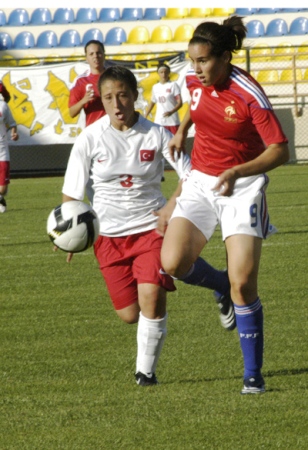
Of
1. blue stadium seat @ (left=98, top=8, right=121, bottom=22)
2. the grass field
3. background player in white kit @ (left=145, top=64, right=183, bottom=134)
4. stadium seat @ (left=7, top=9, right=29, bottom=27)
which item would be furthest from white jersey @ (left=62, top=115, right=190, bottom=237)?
stadium seat @ (left=7, top=9, right=29, bottom=27)

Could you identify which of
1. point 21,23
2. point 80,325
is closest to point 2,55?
point 21,23

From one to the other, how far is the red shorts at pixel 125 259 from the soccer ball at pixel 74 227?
0.71 ft

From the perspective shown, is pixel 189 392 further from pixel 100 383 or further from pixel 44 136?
pixel 44 136

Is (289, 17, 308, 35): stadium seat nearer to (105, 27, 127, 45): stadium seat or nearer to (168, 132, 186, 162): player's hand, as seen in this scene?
(105, 27, 127, 45): stadium seat

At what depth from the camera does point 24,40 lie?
25.2 meters

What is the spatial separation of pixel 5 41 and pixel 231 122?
71.0 ft

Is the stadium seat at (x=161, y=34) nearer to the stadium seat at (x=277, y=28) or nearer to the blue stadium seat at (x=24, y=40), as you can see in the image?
the stadium seat at (x=277, y=28)

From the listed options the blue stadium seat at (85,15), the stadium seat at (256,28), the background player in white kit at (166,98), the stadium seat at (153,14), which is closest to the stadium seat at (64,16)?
the blue stadium seat at (85,15)

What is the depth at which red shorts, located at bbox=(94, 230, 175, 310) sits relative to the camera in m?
4.91

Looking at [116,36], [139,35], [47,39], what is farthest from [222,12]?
[47,39]

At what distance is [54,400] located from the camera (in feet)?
14.7

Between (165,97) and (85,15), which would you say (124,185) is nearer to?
(165,97)

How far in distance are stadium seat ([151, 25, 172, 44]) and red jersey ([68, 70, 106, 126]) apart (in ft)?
48.1

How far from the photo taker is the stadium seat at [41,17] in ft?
86.5
